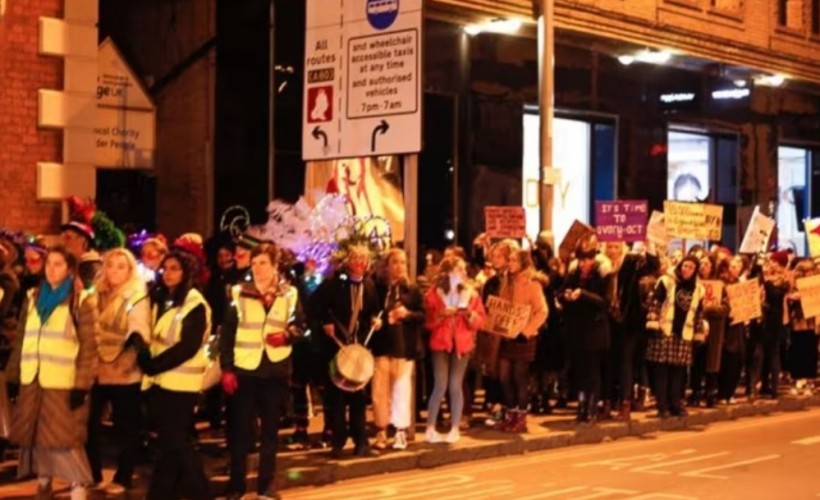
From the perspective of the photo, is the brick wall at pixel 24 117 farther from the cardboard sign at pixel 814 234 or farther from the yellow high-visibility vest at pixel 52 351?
the cardboard sign at pixel 814 234

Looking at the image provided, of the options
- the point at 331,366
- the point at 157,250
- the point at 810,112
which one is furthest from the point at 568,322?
the point at 810,112

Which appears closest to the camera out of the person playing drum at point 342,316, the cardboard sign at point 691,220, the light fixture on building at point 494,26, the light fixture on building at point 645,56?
the person playing drum at point 342,316

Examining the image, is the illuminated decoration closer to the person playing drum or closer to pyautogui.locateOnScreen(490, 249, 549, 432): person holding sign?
pyautogui.locateOnScreen(490, 249, 549, 432): person holding sign

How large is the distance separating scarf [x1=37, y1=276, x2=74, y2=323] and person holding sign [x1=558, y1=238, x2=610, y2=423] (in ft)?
21.2

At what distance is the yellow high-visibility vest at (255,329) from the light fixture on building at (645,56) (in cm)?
1350

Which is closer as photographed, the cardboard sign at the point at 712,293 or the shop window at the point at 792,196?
the cardboard sign at the point at 712,293

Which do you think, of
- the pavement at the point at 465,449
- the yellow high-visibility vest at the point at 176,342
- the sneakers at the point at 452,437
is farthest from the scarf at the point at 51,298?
the sneakers at the point at 452,437

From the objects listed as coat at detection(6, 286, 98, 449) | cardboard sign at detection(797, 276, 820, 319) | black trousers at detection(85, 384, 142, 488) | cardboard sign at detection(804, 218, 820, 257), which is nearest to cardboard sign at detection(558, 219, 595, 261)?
cardboard sign at detection(797, 276, 820, 319)

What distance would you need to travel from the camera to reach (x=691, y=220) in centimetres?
1903

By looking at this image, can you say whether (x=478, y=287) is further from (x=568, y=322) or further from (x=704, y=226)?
(x=704, y=226)

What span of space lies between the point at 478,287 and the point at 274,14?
5.27 meters

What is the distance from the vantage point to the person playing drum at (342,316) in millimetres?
12789

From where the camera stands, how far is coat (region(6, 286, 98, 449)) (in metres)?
9.98

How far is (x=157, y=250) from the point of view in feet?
37.9
